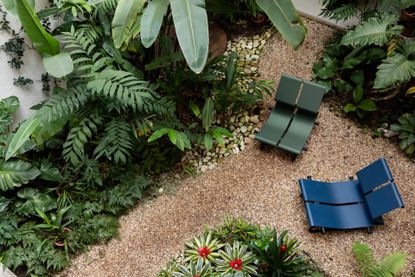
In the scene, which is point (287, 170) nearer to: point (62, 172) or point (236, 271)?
point (236, 271)

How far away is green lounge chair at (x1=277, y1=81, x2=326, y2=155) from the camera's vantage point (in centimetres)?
455

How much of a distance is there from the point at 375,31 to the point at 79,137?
3221 millimetres

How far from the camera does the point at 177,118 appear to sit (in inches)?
189

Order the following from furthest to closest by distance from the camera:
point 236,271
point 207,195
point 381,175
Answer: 1. point 207,195
2. point 381,175
3. point 236,271

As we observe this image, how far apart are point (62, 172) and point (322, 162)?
2809 millimetres

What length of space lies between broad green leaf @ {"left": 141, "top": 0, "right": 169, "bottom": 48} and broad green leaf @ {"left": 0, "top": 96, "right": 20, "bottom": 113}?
212 cm

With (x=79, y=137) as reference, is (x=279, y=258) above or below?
below

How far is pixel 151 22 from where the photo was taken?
306 centimetres

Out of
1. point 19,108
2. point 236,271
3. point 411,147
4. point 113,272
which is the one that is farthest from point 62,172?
point 411,147

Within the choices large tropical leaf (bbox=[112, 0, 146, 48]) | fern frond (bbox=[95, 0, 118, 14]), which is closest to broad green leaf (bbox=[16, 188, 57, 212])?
large tropical leaf (bbox=[112, 0, 146, 48])

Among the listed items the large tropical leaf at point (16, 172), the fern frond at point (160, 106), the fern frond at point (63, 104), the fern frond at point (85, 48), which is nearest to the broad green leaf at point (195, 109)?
the fern frond at point (160, 106)

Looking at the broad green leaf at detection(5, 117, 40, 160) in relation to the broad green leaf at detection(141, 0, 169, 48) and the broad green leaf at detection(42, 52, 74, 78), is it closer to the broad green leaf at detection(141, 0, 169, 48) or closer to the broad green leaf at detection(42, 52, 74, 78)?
the broad green leaf at detection(42, 52, 74, 78)

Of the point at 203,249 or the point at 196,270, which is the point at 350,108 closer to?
the point at 203,249

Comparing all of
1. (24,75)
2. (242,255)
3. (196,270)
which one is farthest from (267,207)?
(24,75)
